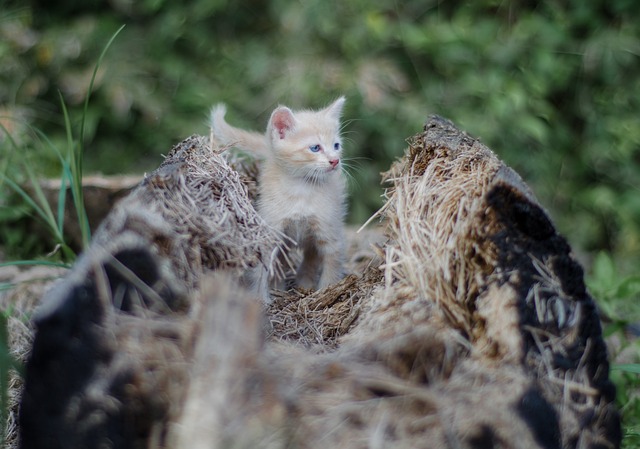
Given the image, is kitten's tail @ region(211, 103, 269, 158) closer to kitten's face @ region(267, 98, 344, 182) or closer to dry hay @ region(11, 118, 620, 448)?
kitten's face @ region(267, 98, 344, 182)

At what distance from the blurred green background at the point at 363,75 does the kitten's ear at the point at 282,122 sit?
6.32ft

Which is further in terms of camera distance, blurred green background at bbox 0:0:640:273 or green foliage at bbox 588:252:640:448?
blurred green background at bbox 0:0:640:273

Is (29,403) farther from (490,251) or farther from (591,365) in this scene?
(591,365)

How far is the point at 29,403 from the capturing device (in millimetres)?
1639

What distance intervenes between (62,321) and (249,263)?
584 mm

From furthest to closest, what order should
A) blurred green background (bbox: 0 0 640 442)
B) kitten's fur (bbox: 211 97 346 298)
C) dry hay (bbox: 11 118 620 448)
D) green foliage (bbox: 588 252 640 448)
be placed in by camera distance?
blurred green background (bbox: 0 0 640 442), kitten's fur (bbox: 211 97 346 298), green foliage (bbox: 588 252 640 448), dry hay (bbox: 11 118 620 448)

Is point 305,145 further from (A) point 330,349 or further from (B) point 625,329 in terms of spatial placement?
(B) point 625,329

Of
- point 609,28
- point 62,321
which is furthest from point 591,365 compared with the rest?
point 609,28

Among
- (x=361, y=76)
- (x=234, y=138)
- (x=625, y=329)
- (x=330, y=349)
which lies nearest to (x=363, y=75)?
(x=361, y=76)

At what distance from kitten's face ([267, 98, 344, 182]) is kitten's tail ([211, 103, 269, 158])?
0.35ft

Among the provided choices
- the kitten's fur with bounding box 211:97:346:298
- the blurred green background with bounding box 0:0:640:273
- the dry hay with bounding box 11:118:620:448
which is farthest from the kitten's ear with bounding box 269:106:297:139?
the blurred green background with bounding box 0:0:640:273

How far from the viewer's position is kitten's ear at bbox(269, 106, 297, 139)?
3.11 metres

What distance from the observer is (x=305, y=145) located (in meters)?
3.06

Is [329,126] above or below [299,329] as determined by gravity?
above
